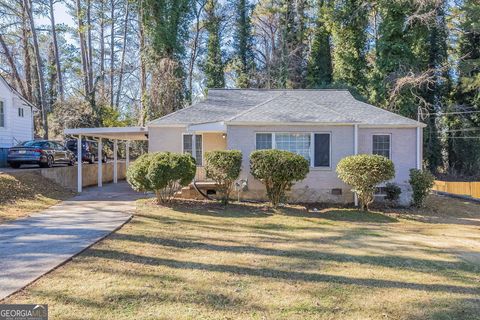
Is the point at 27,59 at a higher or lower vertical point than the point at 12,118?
higher

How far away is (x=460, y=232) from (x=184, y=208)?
807cm

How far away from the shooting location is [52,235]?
728cm

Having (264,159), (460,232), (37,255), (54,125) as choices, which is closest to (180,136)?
(264,159)

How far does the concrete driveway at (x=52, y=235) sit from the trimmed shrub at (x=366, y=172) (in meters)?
7.16

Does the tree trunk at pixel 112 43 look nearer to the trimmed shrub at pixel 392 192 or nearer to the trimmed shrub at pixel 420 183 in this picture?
the trimmed shrub at pixel 392 192

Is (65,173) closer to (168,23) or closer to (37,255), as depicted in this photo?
(37,255)

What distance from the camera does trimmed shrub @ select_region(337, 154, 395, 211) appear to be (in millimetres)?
11664

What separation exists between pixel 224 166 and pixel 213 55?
19.8m

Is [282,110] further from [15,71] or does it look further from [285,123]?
[15,71]

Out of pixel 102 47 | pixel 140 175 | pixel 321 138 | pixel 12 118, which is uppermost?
pixel 102 47

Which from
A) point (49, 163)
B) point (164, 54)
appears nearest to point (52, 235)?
point (49, 163)

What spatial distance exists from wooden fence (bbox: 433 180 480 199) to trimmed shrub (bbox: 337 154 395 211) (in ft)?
33.7

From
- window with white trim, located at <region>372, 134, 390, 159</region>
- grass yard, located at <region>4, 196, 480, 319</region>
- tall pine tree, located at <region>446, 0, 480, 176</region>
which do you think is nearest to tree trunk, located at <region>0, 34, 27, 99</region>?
grass yard, located at <region>4, 196, 480, 319</region>

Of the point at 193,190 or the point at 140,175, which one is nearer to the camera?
the point at 140,175
